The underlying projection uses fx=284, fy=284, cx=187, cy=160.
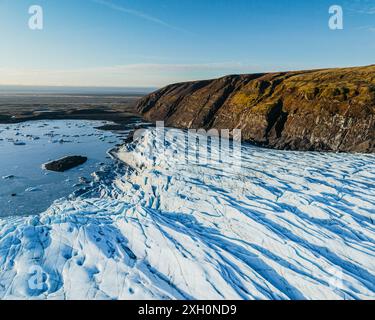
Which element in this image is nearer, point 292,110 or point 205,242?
point 205,242

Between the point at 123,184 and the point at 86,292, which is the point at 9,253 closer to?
the point at 86,292

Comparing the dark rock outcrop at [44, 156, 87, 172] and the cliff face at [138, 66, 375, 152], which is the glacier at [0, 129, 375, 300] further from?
the cliff face at [138, 66, 375, 152]

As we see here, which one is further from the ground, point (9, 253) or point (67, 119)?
point (67, 119)

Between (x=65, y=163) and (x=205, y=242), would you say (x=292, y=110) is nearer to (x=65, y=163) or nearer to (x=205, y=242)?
(x=65, y=163)

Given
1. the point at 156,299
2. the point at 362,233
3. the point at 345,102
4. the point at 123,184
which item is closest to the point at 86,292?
the point at 156,299

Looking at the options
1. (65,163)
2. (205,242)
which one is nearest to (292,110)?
(65,163)

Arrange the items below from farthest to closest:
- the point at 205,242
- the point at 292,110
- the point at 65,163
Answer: the point at 292,110
the point at 65,163
the point at 205,242

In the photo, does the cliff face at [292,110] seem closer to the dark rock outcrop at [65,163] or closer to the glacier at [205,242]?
the glacier at [205,242]
